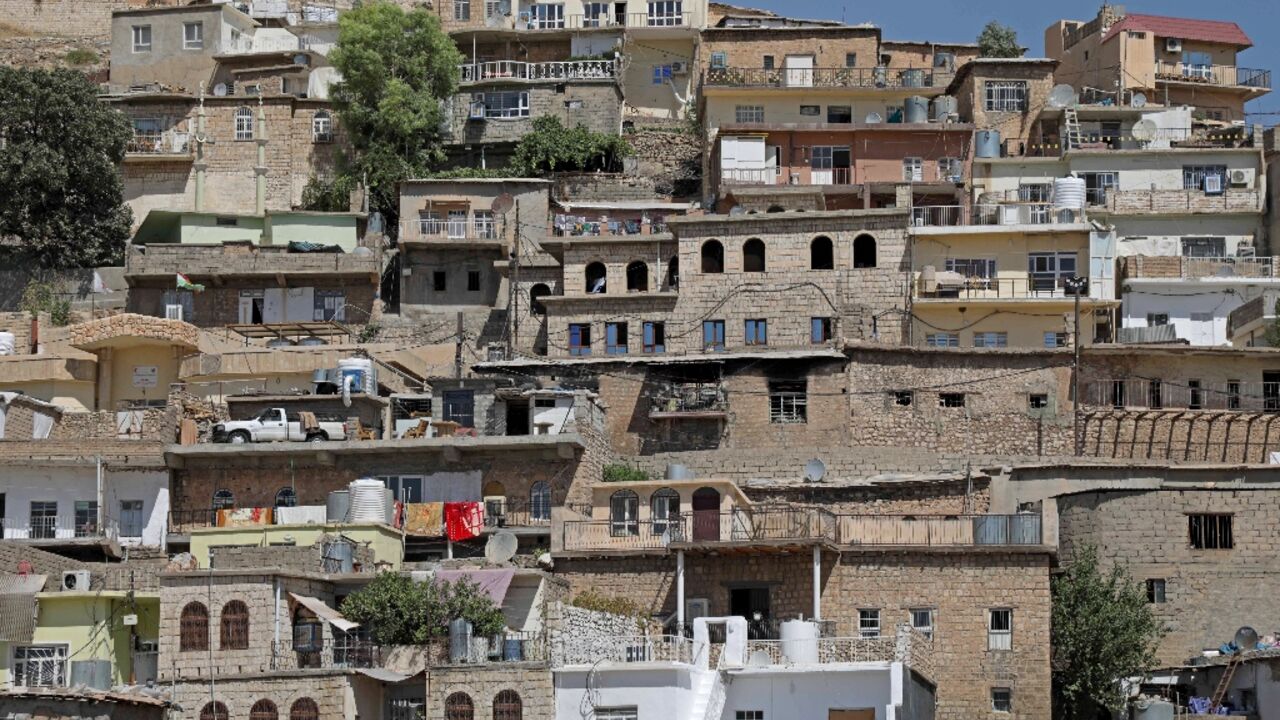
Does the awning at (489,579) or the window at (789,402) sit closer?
the awning at (489,579)

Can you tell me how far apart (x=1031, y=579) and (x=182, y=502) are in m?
20.6

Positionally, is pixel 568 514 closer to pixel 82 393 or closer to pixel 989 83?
pixel 82 393

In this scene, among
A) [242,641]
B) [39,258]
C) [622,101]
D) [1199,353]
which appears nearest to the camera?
[242,641]

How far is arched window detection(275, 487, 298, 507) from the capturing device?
5650 centimetres

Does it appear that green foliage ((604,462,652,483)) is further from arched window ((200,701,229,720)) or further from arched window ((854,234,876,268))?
arched window ((200,701,229,720))

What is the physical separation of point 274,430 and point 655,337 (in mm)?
12110

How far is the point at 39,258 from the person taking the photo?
244 feet

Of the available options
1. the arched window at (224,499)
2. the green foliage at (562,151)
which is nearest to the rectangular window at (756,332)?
the green foliage at (562,151)

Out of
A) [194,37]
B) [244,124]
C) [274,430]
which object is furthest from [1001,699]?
[194,37]

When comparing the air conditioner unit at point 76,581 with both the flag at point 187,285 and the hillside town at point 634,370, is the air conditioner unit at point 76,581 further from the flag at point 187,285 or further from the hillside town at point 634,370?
the flag at point 187,285

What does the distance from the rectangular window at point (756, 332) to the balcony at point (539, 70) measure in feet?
62.2

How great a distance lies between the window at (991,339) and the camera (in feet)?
217

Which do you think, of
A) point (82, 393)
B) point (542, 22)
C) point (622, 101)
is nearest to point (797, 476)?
point (82, 393)

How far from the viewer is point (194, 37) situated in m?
84.8
